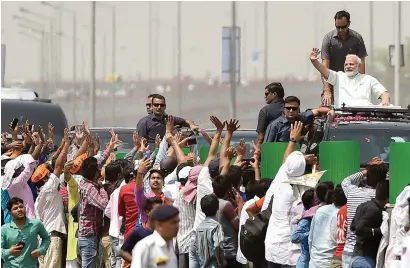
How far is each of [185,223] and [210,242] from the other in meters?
1.18

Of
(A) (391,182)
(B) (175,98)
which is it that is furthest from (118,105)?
(A) (391,182)

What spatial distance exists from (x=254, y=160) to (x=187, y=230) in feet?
3.89

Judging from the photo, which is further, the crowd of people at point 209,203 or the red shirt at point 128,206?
the red shirt at point 128,206

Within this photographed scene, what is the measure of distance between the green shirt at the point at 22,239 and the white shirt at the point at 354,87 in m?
3.79

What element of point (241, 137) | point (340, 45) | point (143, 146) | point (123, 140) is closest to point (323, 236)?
point (340, 45)

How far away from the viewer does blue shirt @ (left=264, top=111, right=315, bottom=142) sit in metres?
17.0

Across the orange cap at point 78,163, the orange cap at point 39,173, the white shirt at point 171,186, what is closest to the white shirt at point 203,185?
the white shirt at point 171,186

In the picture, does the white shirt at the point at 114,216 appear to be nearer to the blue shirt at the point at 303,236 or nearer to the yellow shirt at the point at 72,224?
the yellow shirt at the point at 72,224

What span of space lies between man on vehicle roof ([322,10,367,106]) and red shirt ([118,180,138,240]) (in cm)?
286

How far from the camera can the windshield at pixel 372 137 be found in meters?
16.5

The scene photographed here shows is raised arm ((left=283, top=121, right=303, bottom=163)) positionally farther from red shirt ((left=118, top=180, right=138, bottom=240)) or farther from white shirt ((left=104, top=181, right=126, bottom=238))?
white shirt ((left=104, top=181, right=126, bottom=238))

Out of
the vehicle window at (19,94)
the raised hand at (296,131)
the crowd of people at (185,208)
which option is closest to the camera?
the crowd of people at (185,208)

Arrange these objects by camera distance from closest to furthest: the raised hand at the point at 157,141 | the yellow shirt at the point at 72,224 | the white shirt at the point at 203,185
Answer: the white shirt at the point at 203,185
the yellow shirt at the point at 72,224
the raised hand at the point at 157,141

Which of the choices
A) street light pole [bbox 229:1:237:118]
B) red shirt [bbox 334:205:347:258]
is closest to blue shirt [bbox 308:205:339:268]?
red shirt [bbox 334:205:347:258]
